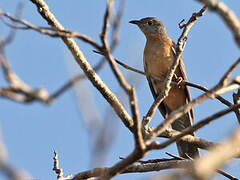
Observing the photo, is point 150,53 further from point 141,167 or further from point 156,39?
point 141,167

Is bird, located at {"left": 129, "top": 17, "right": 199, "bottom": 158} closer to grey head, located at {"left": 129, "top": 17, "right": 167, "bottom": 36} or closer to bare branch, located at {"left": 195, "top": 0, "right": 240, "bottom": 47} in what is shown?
grey head, located at {"left": 129, "top": 17, "right": 167, "bottom": 36}

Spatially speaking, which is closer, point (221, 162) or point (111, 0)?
point (221, 162)

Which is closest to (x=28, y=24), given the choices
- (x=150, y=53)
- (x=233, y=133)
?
(x=233, y=133)

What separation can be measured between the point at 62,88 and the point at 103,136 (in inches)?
25.0

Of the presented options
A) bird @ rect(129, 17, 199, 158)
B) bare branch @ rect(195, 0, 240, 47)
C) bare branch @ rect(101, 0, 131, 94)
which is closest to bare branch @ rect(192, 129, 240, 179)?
bare branch @ rect(195, 0, 240, 47)

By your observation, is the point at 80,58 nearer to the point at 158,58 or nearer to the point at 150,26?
the point at 158,58

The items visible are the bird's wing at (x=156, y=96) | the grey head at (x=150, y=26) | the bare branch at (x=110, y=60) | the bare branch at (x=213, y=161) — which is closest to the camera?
the bare branch at (x=213, y=161)

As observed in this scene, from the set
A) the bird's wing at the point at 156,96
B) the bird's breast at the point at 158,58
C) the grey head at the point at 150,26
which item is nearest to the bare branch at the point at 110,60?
the bird's breast at the point at 158,58

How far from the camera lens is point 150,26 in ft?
31.6

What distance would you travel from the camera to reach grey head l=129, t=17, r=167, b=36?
940cm

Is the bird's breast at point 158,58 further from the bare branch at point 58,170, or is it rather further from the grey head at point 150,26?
the bare branch at point 58,170

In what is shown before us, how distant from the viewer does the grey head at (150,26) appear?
370 inches

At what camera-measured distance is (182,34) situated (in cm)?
551

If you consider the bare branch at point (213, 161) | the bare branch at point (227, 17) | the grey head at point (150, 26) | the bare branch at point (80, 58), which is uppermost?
the grey head at point (150, 26)
